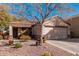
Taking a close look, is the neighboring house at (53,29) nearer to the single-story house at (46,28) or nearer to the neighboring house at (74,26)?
the single-story house at (46,28)

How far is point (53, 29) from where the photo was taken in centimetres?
1078

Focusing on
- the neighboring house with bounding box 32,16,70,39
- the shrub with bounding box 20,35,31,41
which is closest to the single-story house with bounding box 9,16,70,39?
the neighboring house with bounding box 32,16,70,39

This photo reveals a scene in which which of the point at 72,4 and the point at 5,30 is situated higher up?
the point at 72,4

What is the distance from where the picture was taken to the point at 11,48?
31.6 ft

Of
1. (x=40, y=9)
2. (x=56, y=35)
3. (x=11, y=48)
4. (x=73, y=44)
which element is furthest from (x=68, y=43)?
(x=11, y=48)

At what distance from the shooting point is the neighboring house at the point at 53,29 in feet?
33.2

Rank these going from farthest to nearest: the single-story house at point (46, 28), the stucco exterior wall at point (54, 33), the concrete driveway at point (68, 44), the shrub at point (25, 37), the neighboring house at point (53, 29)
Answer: the stucco exterior wall at point (54, 33) < the neighboring house at point (53, 29) < the single-story house at point (46, 28) < the shrub at point (25, 37) < the concrete driveway at point (68, 44)

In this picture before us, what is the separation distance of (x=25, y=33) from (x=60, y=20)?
205cm

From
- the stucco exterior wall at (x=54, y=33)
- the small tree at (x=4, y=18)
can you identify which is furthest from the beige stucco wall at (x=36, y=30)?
the small tree at (x=4, y=18)

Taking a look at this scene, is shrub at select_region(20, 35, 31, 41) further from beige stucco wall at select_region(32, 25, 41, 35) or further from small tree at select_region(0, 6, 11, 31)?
small tree at select_region(0, 6, 11, 31)

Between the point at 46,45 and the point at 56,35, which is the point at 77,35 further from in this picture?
the point at 46,45

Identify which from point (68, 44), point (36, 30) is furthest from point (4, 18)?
point (68, 44)

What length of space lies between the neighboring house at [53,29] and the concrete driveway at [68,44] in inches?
12.2

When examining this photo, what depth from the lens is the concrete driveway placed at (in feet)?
30.7
